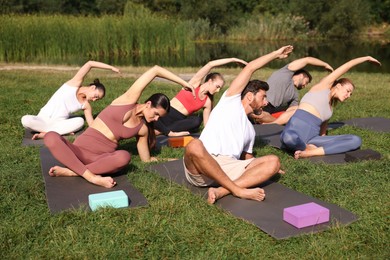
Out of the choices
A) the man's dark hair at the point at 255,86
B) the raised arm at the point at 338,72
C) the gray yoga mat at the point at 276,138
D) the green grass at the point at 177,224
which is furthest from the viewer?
the raised arm at the point at 338,72

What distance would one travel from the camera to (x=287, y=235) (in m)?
3.35

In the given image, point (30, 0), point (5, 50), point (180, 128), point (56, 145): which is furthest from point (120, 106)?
point (30, 0)

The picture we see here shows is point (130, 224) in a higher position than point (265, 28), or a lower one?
higher

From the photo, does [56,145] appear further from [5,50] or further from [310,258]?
[5,50]

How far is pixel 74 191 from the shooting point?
13.8 ft

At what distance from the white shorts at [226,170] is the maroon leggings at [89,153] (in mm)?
760

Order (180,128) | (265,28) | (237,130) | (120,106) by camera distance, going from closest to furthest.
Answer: (237,130) → (120,106) → (180,128) → (265,28)

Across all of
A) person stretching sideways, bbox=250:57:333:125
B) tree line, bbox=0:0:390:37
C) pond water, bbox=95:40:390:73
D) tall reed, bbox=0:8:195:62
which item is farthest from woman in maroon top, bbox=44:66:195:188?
tree line, bbox=0:0:390:37

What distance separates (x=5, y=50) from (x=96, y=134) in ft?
40.3

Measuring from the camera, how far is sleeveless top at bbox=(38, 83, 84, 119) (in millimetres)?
6676

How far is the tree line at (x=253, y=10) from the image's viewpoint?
35438 millimetres

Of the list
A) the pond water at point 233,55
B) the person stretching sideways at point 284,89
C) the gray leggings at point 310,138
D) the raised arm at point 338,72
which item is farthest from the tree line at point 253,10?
the gray leggings at point 310,138

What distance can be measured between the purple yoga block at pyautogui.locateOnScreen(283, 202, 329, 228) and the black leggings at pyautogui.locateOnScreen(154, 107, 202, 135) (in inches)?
130

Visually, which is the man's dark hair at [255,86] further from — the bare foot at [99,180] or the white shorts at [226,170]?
the bare foot at [99,180]
